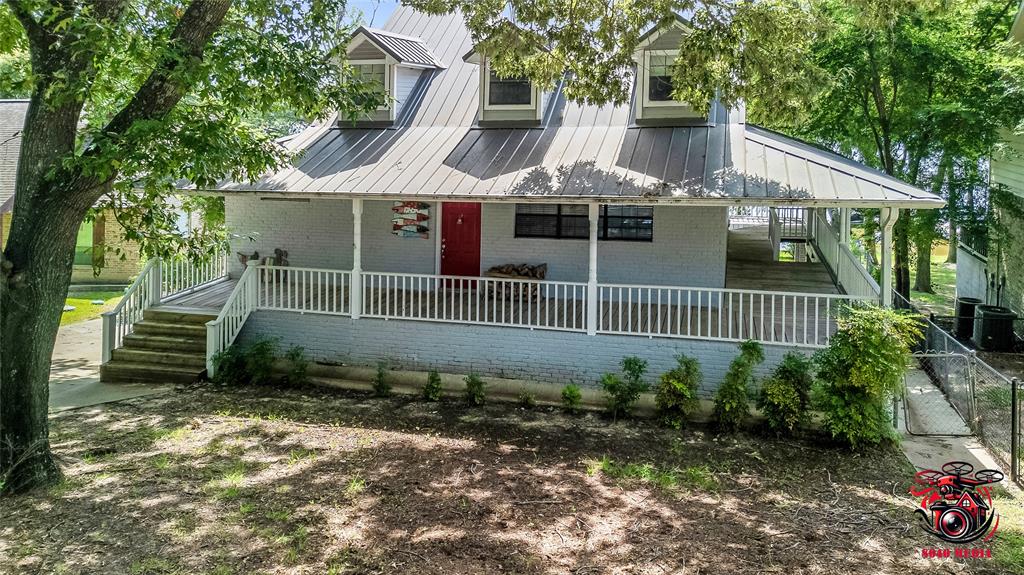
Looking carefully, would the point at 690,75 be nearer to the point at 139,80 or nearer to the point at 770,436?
the point at 770,436

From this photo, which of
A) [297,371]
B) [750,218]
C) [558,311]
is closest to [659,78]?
[558,311]

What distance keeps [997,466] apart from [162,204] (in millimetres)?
10374

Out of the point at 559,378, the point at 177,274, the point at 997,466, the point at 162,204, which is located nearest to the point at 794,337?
the point at 997,466

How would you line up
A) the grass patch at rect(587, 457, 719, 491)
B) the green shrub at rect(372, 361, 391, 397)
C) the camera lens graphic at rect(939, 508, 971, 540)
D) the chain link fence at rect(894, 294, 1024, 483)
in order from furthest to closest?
the green shrub at rect(372, 361, 391, 397)
the chain link fence at rect(894, 294, 1024, 483)
the grass patch at rect(587, 457, 719, 491)
the camera lens graphic at rect(939, 508, 971, 540)

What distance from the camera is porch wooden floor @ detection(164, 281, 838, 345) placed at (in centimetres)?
1012

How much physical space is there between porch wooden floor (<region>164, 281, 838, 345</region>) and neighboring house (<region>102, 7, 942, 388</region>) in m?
0.08

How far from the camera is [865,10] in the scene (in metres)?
9.91

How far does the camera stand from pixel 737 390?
9.23m

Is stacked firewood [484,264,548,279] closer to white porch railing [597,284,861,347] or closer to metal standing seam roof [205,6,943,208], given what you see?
white porch railing [597,284,861,347]

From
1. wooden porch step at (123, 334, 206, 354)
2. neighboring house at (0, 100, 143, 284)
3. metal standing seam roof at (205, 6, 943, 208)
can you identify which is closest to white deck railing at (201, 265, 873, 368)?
wooden porch step at (123, 334, 206, 354)

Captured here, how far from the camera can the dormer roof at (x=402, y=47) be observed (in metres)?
14.1

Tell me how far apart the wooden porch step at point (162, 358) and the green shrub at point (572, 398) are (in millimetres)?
6318

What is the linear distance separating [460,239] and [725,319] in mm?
5535

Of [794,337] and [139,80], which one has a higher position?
[139,80]
